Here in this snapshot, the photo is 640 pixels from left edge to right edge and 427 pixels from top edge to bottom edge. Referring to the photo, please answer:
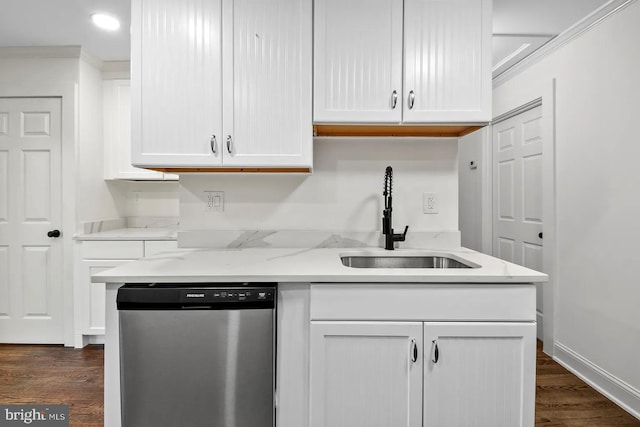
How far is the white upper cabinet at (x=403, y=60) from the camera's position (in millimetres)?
1718

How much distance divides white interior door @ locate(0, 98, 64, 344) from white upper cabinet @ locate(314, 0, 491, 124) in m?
2.41

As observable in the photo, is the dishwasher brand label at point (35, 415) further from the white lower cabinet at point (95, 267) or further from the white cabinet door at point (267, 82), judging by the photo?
the white cabinet door at point (267, 82)

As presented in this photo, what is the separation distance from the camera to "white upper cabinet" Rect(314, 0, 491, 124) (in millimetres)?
1718

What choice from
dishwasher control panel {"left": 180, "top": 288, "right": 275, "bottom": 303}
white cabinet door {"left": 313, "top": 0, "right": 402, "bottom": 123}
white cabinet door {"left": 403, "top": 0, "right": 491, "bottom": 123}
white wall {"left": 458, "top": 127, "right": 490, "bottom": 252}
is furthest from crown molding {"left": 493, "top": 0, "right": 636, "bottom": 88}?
dishwasher control panel {"left": 180, "top": 288, "right": 275, "bottom": 303}

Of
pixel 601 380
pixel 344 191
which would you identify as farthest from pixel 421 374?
pixel 601 380

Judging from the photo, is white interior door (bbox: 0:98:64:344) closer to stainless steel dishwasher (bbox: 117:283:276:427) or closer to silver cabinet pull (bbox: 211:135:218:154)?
silver cabinet pull (bbox: 211:135:218:154)

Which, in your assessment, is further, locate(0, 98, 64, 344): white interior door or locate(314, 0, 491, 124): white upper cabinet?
locate(0, 98, 64, 344): white interior door

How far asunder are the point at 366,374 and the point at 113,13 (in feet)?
8.54

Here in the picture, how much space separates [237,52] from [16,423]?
2166 millimetres

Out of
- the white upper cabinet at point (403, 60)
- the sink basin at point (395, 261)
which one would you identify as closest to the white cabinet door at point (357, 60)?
the white upper cabinet at point (403, 60)

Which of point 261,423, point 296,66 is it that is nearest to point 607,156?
point 296,66

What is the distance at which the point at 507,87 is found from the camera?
11.1 feet

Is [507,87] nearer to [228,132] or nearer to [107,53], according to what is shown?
[228,132]

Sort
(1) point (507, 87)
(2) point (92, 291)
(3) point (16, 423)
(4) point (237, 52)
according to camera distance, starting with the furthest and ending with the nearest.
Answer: (1) point (507, 87) → (2) point (92, 291) → (3) point (16, 423) → (4) point (237, 52)
